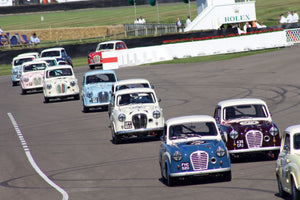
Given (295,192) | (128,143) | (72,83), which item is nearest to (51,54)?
(72,83)

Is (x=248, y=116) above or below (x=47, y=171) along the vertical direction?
above

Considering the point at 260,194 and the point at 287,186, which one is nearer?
the point at 287,186

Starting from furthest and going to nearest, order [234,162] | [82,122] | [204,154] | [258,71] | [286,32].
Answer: [286,32], [258,71], [82,122], [234,162], [204,154]

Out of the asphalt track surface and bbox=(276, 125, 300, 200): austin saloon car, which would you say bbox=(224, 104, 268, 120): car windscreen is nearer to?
the asphalt track surface

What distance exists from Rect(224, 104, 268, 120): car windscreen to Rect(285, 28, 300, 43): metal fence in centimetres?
3294

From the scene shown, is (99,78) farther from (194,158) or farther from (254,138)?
(194,158)

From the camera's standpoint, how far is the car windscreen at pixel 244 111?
619 inches

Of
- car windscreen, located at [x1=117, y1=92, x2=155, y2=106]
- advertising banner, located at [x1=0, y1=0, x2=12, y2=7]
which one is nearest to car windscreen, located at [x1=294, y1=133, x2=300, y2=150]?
car windscreen, located at [x1=117, y1=92, x2=155, y2=106]

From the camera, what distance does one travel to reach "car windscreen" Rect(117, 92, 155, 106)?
19734 mm

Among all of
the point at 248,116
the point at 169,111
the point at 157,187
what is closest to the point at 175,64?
the point at 169,111

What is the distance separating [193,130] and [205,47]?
33207 millimetres

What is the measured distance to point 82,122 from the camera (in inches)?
941

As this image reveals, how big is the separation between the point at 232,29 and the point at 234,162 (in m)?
38.0

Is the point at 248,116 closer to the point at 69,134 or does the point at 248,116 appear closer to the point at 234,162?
the point at 234,162
